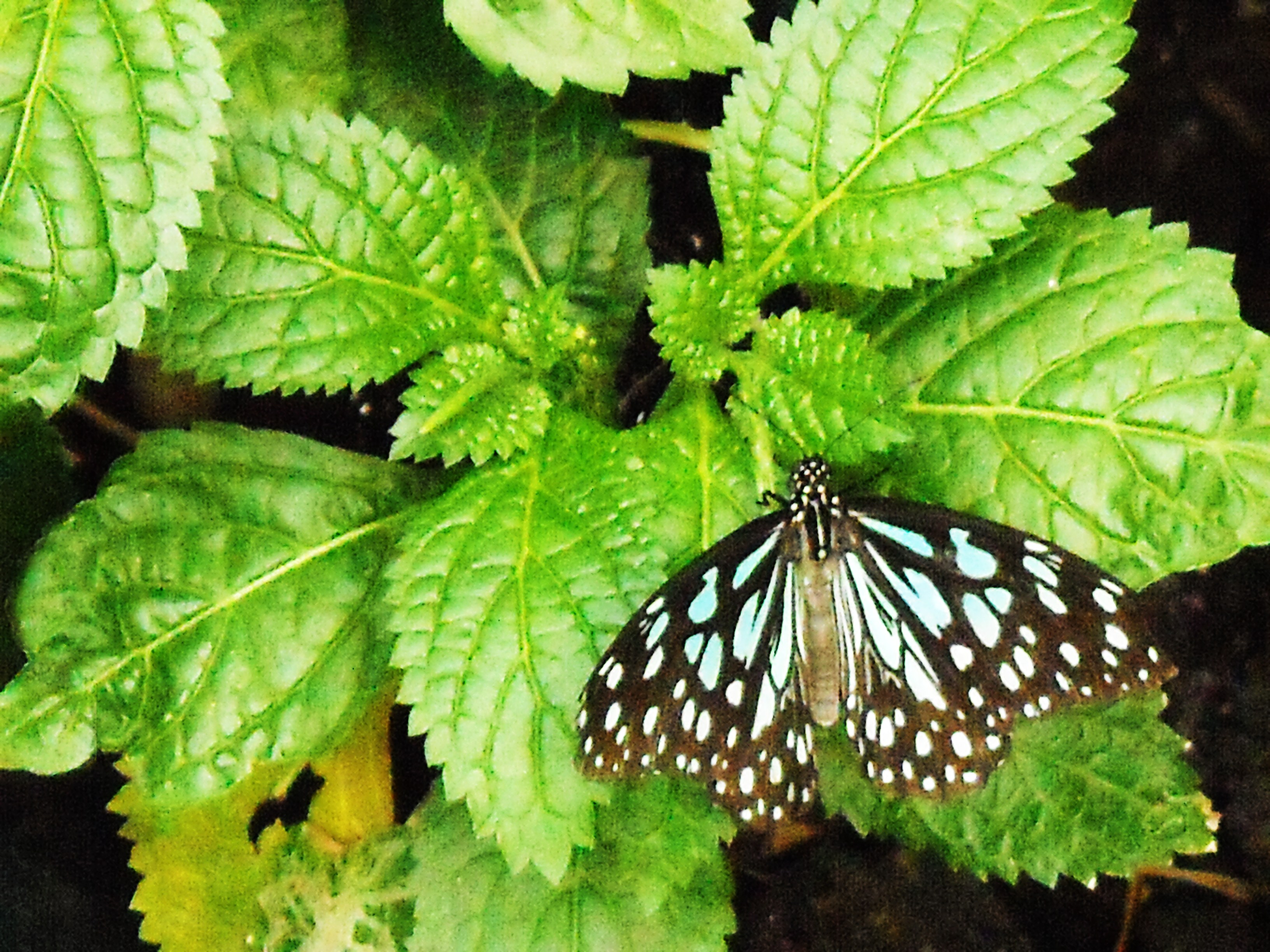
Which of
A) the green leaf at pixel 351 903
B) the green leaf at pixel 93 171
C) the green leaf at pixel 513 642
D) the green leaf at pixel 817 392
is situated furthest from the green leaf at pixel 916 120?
the green leaf at pixel 351 903

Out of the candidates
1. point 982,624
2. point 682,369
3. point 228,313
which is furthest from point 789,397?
point 228,313

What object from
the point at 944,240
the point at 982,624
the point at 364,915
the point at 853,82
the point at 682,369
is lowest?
the point at 364,915

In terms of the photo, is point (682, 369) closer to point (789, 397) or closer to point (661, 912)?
point (789, 397)

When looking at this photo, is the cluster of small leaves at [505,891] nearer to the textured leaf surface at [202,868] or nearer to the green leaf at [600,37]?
the textured leaf surface at [202,868]

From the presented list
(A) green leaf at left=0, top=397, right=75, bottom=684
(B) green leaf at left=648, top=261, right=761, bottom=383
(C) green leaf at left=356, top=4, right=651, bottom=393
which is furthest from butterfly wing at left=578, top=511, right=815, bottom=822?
(A) green leaf at left=0, top=397, right=75, bottom=684

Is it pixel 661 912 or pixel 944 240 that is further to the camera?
pixel 661 912

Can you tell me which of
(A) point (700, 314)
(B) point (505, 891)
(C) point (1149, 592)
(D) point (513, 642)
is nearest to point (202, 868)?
(B) point (505, 891)

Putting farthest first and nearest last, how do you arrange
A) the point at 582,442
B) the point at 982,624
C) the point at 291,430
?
the point at 291,430 < the point at 582,442 < the point at 982,624

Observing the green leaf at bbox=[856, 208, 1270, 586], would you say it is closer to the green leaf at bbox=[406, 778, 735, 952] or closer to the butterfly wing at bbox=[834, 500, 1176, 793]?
the butterfly wing at bbox=[834, 500, 1176, 793]

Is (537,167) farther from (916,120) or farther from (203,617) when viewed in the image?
(203,617)
